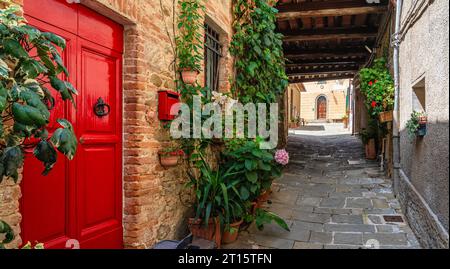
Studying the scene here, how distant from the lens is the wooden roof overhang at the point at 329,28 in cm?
678

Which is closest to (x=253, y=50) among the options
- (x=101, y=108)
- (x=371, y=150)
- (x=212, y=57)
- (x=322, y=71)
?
(x=212, y=57)

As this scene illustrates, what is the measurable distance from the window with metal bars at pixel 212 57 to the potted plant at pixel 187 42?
81 centimetres

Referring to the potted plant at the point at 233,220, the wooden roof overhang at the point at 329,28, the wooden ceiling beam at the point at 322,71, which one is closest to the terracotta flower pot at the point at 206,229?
the potted plant at the point at 233,220

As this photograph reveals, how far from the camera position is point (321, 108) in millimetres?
32438

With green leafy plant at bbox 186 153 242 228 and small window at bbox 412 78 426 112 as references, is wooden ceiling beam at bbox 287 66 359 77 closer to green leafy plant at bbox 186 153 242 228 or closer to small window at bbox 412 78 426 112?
small window at bbox 412 78 426 112

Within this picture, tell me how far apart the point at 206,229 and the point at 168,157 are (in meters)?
0.91

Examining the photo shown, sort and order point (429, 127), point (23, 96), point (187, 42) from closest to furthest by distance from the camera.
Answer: point (23, 96)
point (429, 127)
point (187, 42)

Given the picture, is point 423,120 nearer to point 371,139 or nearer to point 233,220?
point 233,220

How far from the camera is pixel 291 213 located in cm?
476

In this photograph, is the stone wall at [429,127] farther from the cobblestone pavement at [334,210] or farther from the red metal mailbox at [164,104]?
the red metal mailbox at [164,104]

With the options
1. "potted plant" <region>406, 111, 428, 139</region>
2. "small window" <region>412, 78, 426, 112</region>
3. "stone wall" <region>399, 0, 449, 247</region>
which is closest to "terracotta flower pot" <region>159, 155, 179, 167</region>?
"stone wall" <region>399, 0, 449, 247</region>

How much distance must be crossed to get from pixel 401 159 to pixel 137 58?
13.0 feet

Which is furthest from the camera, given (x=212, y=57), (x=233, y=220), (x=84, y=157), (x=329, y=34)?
(x=329, y=34)
